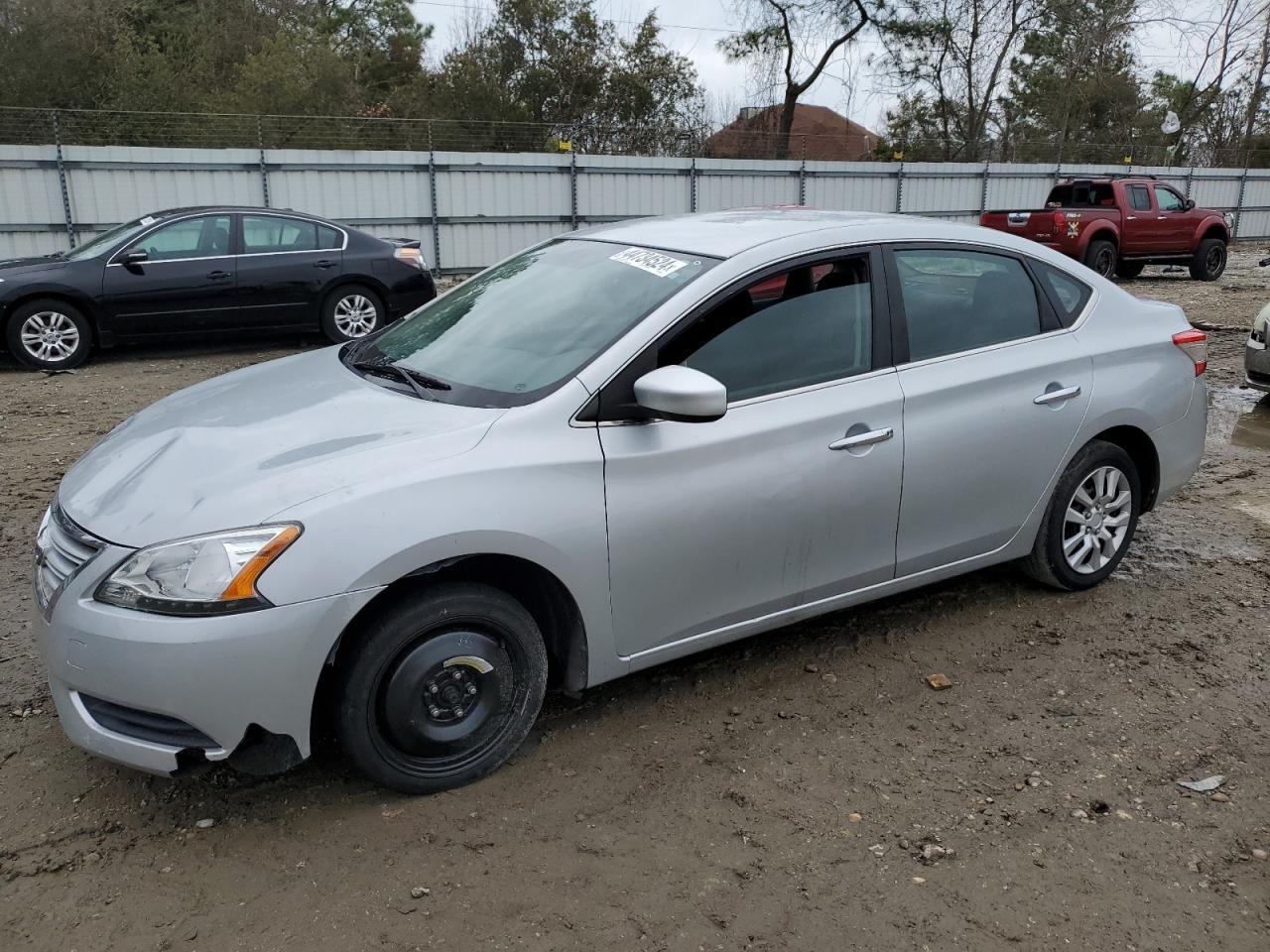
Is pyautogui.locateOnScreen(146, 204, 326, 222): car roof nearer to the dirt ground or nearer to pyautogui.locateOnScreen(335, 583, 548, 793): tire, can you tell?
the dirt ground

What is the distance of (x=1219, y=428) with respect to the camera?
7.73 metres

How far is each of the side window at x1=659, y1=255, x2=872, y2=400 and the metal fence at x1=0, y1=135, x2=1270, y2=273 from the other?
50.0ft

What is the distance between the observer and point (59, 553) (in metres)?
2.93

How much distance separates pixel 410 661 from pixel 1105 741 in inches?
88.6

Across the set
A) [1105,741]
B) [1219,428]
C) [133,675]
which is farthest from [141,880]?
[1219,428]

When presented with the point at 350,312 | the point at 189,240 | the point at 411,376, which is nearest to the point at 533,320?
the point at 411,376

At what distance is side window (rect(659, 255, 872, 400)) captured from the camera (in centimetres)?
338

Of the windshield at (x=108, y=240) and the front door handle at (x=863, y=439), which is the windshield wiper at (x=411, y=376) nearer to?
the front door handle at (x=863, y=439)

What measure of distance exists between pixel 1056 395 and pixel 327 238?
334 inches

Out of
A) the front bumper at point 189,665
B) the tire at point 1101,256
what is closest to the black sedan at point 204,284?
the front bumper at point 189,665

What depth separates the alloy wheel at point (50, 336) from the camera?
9.44 metres

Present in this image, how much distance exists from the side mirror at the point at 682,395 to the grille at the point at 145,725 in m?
1.51

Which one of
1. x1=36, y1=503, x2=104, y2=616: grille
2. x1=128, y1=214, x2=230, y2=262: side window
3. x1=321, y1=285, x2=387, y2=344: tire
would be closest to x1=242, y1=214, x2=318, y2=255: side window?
x1=128, y1=214, x2=230, y2=262: side window

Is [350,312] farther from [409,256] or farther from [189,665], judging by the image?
[189,665]
